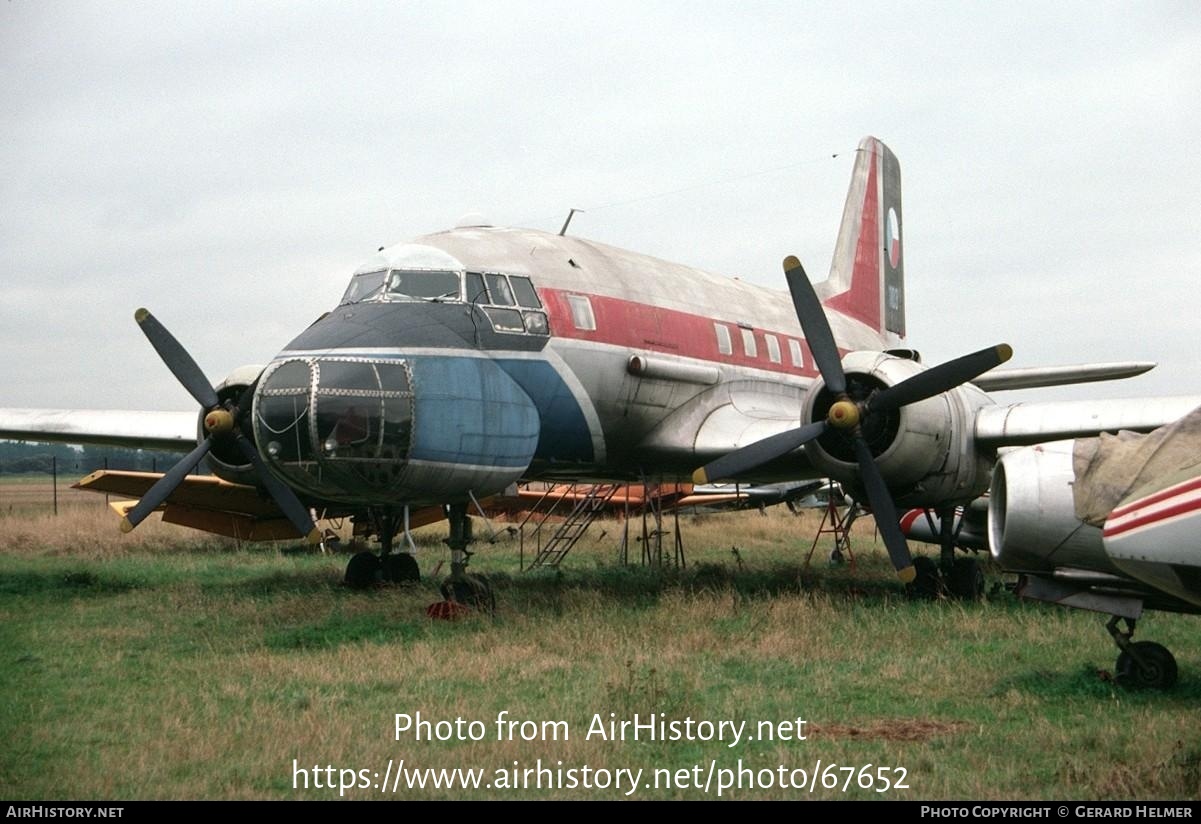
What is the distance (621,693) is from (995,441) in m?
6.94

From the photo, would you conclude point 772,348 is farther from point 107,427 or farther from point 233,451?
point 107,427

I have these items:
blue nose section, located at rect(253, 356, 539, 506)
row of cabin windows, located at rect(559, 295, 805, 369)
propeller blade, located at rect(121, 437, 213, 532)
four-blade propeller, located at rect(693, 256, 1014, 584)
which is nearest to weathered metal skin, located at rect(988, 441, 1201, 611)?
four-blade propeller, located at rect(693, 256, 1014, 584)

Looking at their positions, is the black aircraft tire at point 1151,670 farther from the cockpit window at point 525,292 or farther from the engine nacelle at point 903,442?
the cockpit window at point 525,292

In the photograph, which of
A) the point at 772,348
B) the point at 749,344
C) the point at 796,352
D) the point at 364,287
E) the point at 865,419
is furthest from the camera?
the point at 796,352

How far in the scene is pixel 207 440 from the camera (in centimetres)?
1317

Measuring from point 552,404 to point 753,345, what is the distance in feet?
15.0

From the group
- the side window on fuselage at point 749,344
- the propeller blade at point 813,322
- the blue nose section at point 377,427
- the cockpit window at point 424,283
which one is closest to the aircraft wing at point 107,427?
the cockpit window at point 424,283

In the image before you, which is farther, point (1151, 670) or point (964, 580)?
point (964, 580)

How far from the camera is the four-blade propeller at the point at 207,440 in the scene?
12766 mm

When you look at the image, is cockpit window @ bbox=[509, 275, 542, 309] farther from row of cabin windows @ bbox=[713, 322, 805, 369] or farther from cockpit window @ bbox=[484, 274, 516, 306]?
row of cabin windows @ bbox=[713, 322, 805, 369]

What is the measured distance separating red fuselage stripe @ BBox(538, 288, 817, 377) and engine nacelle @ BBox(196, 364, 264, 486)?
3581mm

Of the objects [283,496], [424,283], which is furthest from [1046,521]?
[283,496]

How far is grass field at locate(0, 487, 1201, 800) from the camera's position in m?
6.42

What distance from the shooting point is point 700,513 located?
33.3 m
